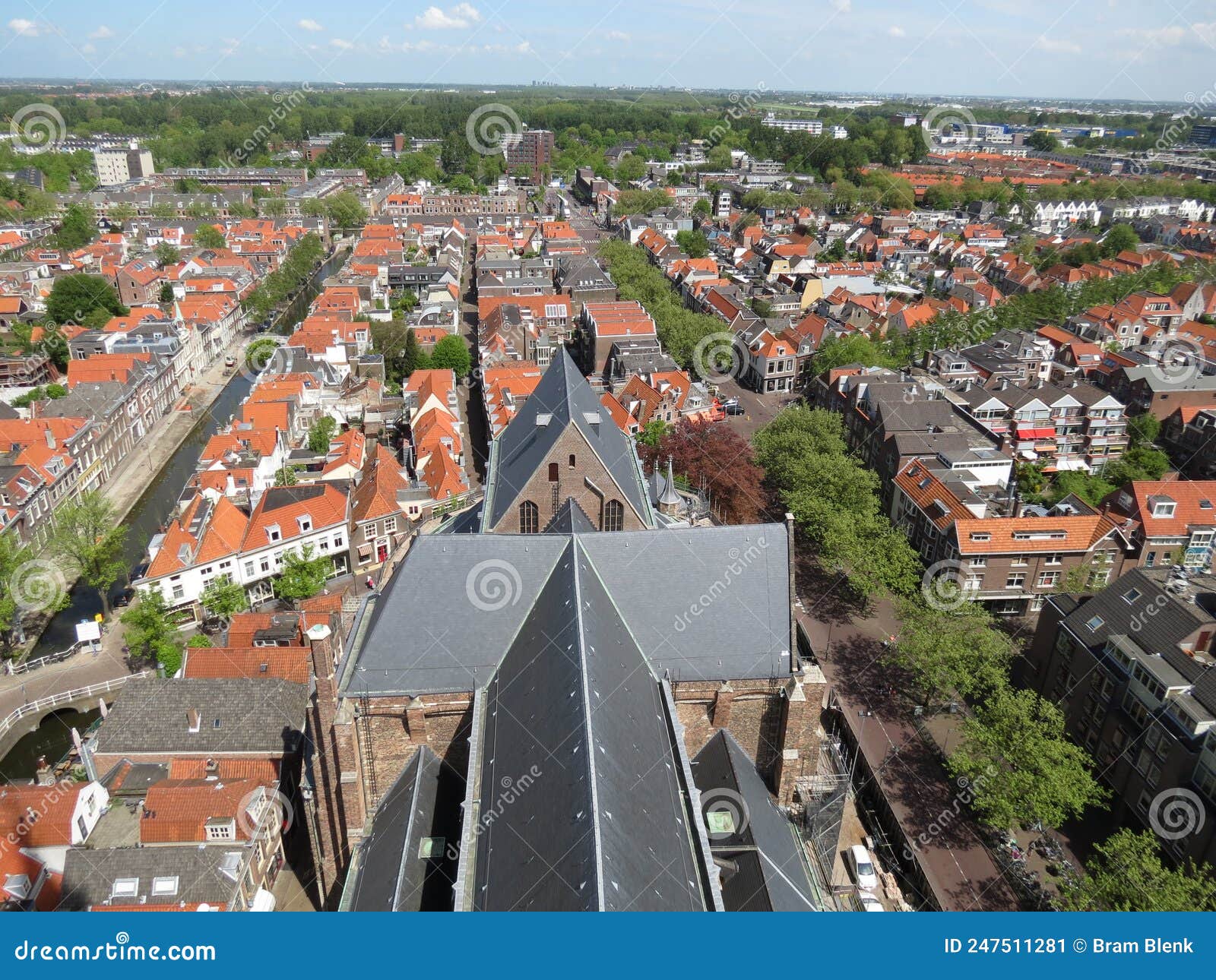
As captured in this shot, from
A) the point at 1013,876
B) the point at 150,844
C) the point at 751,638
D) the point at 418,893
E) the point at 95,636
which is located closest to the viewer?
the point at 418,893

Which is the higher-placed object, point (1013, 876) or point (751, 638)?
point (751, 638)

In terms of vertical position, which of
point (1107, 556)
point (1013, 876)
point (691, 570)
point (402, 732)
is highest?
point (691, 570)

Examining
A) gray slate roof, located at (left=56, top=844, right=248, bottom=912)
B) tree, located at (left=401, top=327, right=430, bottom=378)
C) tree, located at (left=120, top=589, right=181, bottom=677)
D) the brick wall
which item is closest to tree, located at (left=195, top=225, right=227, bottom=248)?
tree, located at (left=401, top=327, right=430, bottom=378)

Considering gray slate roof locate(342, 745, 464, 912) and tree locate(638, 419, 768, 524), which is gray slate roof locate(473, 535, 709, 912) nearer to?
gray slate roof locate(342, 745, 464, 912)

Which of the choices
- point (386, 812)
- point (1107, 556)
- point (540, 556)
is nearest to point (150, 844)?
point (386, 812)

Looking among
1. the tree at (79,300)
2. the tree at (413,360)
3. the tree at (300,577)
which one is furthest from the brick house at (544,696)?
the tree at (79,300)

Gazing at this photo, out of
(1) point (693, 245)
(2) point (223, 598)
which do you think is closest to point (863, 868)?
(2) point (223, 598)

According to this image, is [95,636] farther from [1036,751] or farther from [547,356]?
[547,356]
